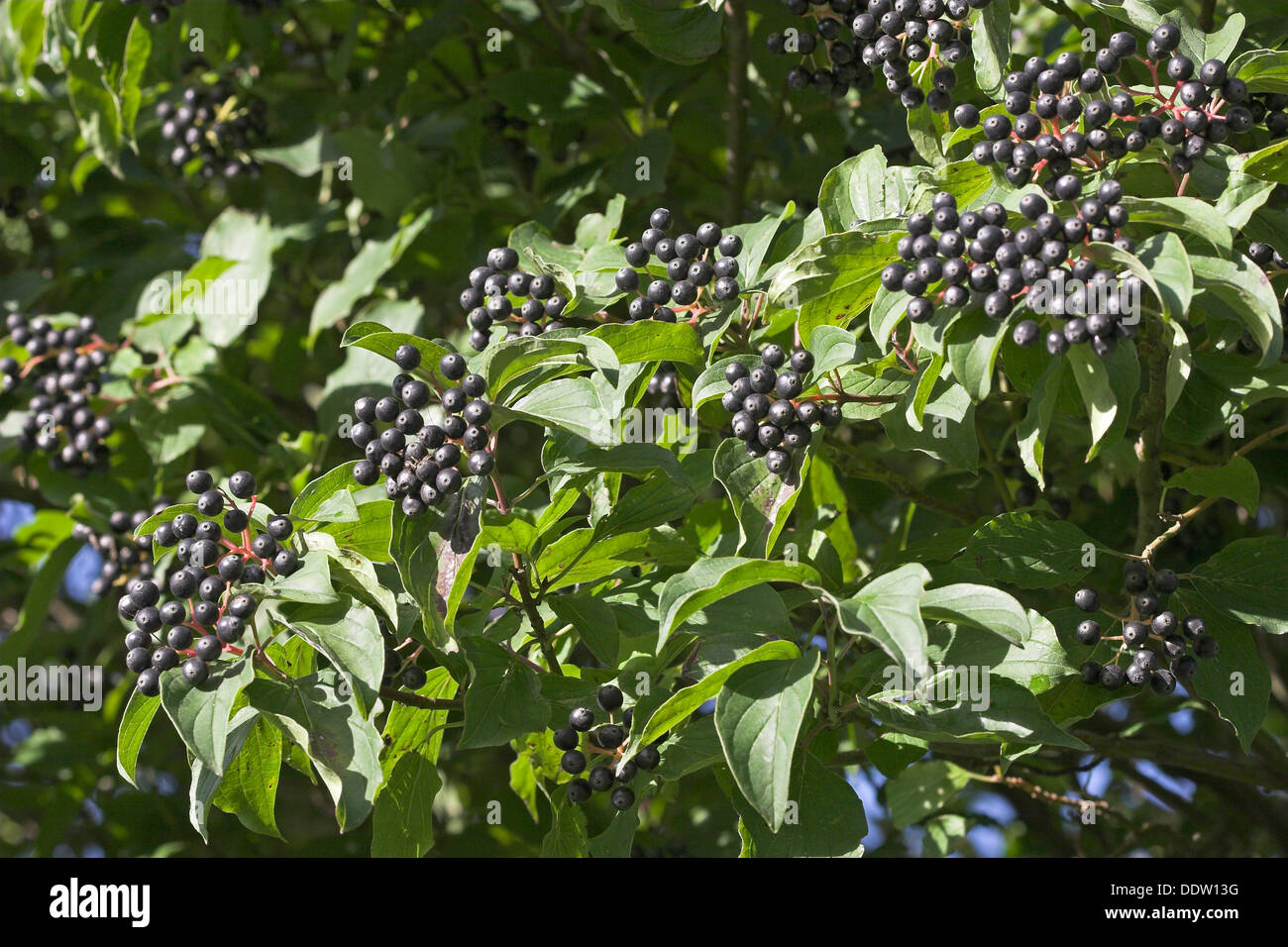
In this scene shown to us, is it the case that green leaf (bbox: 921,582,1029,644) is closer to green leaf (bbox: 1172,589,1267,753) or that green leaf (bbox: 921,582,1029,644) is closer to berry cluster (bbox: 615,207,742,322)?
green leaf (bbox: 1172,589,1267,753)

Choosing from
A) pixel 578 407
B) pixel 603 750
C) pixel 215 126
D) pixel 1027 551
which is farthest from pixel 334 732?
pixel 215 126

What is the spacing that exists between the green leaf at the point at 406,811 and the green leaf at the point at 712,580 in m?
0.92

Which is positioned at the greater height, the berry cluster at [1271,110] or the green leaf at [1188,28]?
the green leaf at [1188,28]

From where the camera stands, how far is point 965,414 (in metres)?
2.55

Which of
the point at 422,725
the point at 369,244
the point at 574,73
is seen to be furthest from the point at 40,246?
the point at 422,725

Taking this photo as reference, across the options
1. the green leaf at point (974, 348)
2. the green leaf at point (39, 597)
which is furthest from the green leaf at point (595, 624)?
the green leaf at point (39, 597)

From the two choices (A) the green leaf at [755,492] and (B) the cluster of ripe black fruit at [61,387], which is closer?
(A) the green leaf at [755,492]

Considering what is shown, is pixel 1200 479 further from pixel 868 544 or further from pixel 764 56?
pixel 764 56

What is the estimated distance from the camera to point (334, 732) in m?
2.51

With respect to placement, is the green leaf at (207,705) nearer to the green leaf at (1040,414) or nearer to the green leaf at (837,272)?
the green leaf at (837,272)

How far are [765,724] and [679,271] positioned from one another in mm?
1109

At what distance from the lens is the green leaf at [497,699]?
104 inches

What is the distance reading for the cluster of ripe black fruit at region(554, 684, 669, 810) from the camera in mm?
2832

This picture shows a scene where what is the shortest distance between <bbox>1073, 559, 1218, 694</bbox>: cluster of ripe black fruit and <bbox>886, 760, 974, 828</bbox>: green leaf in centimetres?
98
